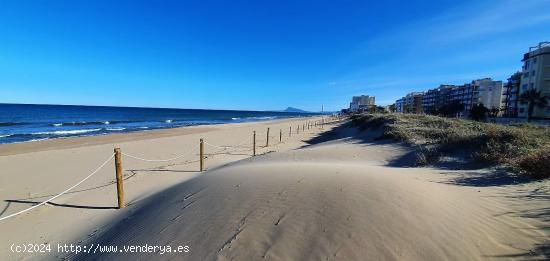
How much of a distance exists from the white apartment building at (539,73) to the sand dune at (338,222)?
55.7 m

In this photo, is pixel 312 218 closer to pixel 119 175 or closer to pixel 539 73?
pixel 119 175

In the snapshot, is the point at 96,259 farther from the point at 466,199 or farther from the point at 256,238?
the point at 466,199

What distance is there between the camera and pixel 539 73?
152ft

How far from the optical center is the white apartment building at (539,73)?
45037 millimetres

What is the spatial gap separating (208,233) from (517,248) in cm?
364

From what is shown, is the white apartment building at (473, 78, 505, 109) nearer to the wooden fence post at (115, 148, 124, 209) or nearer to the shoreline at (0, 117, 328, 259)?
the shoreline at (0, 117, 328, 259)

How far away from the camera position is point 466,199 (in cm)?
457

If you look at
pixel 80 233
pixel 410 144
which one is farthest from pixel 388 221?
pixel 410 144

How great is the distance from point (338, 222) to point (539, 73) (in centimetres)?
6175

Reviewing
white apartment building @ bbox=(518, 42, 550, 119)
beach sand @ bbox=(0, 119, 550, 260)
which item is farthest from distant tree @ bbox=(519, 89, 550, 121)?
Answer: beach sand @ bbox=(0, 119, 550, 260)

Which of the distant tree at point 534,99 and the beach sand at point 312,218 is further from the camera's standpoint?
the distant tree at point 534,99

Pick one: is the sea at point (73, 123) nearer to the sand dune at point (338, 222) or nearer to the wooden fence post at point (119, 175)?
the wooden fence post at point (119, 175)

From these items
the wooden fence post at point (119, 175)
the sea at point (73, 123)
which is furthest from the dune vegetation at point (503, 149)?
the sea at point (73, 123)

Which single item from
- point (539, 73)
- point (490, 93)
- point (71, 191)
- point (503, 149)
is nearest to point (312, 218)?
point (503, 149)
